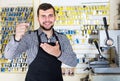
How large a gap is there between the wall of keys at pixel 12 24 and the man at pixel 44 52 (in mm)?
712

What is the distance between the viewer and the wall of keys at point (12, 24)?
124 inches

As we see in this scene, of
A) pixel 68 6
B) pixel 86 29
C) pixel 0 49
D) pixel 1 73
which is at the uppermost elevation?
pixel 68 6

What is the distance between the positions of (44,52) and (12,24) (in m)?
0.96

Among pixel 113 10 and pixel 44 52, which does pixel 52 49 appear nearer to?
pixel 44 52

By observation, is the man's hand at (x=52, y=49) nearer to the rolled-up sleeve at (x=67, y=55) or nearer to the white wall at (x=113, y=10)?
the rolled-up sleeve at (x=67, y=55)

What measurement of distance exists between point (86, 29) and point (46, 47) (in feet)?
2.78

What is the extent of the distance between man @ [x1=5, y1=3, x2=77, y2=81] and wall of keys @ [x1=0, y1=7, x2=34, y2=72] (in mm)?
712

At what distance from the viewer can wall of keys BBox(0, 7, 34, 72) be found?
124 inches

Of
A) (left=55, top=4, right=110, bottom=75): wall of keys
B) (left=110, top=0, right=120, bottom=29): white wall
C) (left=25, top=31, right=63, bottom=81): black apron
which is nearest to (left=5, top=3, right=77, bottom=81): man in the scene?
(left=25, top=31, right=63, bottom=81): black apron

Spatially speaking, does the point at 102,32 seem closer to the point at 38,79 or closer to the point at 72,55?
the point at 72,55

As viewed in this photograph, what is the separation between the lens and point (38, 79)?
236cm

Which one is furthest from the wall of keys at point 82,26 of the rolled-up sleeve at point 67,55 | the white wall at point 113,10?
the rolled-up sleeve at point 67,55

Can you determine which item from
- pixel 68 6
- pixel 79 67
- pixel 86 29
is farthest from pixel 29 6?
pixel 79 67

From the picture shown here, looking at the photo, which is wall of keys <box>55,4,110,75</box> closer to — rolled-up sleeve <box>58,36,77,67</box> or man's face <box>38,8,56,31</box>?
rolled-up sleeve <box>58,36,77,67</box>
